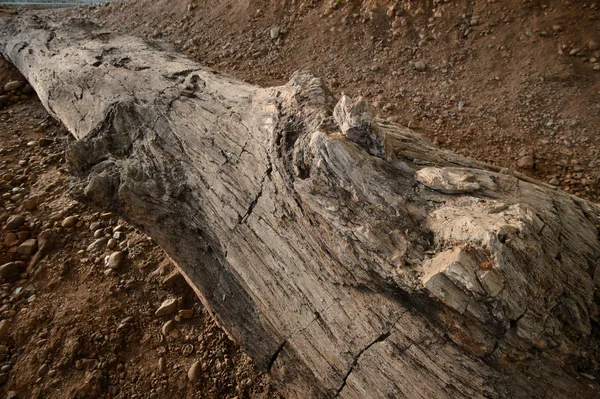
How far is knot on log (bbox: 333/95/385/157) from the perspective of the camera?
2.11 meters

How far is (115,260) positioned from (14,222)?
1279mm

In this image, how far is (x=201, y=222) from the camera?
265cm

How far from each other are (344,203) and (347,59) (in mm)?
3988

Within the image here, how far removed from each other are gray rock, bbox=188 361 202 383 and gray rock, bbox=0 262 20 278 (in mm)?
1993

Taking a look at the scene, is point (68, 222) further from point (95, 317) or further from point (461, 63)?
point (461, 63)

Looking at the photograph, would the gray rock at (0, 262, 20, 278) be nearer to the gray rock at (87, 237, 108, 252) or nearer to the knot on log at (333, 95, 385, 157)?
the gray rock at (87, 237, 108, 252)

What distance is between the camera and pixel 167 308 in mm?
3146

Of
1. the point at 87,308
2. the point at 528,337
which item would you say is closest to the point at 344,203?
the point at 528,337

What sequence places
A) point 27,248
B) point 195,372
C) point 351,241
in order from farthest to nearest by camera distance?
point 27,248
point 195,372
point 351,241

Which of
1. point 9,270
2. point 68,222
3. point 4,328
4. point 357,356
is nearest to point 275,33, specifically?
point 68,222

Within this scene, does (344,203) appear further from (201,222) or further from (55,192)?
(55,192)

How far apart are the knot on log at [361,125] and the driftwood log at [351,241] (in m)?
0.01

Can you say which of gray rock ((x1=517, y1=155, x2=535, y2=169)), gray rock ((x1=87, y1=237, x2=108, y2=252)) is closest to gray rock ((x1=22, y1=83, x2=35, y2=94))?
gray rock ((x1=87, y1=237, x2=108, y2=252))

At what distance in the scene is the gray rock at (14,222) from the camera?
375cm
